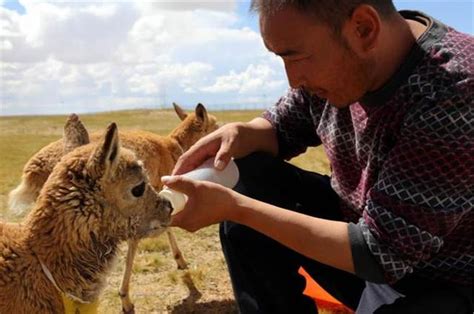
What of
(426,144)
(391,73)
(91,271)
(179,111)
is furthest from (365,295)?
(179,111)

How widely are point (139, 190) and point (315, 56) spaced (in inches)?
61.0

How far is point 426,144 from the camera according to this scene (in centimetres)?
307

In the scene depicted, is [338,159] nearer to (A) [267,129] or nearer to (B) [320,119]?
(B) [320,119]

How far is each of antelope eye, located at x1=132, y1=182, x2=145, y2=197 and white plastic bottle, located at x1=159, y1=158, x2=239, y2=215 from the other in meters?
0.13

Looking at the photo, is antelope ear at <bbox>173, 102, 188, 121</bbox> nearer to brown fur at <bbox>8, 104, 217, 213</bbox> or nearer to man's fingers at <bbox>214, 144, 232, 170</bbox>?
brown fur at <bbox>8, 104, 217, 213</bbox>

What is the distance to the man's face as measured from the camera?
305 cm

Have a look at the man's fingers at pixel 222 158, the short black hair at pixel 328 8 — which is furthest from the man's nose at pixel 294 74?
the man's fingers at pixel 222 158

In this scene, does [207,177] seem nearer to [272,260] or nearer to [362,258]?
[272,260]

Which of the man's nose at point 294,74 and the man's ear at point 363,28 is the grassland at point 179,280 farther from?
the man's ear at point 363,28

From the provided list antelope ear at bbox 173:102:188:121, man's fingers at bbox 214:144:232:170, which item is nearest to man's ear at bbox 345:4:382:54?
man's fingers at bbox 214:144:232:170

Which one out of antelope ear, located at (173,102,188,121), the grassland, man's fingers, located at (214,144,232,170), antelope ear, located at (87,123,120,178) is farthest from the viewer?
antelope ear, located at (173,102,188,121)

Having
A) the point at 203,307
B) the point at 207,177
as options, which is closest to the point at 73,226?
the point at 207,177

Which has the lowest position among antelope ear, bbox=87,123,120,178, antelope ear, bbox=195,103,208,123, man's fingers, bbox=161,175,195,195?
antelope ear, bbox=195,103,208,123

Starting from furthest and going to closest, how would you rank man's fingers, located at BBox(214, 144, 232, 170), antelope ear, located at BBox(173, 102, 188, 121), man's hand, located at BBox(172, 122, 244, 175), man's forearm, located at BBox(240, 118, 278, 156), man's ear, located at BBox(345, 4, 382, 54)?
antelope ear, located at BBox(173, 102, 188, 121) < man's forearm, located at BBox(240, 118, 278, 156) < man's hand, located at BBox(172, 122, 244, 175) < man's fingers, located at BBox(214, 144, 232, 170) < man's ear, located at BBox(345, 4, 382, 54)
